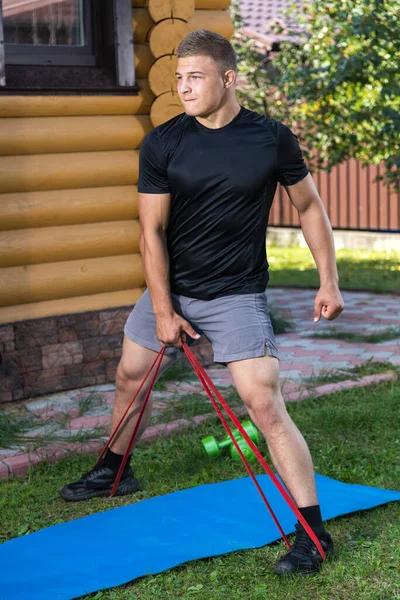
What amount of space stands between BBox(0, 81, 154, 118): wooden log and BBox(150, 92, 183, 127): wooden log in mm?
161

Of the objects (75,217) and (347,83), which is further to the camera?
(347,83)

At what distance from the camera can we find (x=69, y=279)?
264 inches

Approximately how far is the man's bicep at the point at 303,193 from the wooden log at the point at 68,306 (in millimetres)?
3046

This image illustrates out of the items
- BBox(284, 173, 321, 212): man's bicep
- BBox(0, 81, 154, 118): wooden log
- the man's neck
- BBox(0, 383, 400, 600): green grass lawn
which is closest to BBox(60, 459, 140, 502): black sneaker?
BBox(0, 383, 400, 600): green grass lawn

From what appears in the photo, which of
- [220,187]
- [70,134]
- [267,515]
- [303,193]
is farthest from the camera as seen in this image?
[70,134]

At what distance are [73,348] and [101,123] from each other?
1.59 meters

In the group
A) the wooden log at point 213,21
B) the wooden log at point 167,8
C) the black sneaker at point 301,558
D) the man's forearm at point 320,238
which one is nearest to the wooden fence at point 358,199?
the wooden log at point 213,21

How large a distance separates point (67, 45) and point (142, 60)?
0.54 meters

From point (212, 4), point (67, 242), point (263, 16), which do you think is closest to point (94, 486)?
point (67, 242)

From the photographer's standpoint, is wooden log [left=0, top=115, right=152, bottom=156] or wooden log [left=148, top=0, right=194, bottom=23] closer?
wooden log [left=0, top=115, right=152, bottom=156]

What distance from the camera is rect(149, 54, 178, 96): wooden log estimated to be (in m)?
6.76

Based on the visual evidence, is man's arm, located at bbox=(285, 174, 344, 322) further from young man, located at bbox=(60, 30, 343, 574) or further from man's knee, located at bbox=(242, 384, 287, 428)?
man's knee, located at bbox=(242, 384, 287, 428)

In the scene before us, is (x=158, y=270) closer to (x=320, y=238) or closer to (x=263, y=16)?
(x=320, y=238)

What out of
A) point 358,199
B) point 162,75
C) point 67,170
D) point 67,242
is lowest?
point 358,199
